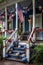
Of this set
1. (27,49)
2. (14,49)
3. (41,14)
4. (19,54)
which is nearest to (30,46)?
(27,49)

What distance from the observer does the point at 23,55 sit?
13.9 metres

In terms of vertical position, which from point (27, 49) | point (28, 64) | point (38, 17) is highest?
point (38, 17)

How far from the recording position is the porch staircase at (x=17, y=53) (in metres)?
13.8

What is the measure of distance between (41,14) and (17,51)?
17.1 feet

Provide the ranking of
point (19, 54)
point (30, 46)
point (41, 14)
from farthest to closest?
point (41, 14) < point (19, 54) < point (30, 46)

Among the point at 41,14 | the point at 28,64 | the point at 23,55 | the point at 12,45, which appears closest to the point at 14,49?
the point at 12,45

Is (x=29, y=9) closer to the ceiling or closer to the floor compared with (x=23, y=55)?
closer to the ceiling

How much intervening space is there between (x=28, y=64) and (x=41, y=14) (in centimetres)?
718

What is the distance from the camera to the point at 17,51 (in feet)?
49.4

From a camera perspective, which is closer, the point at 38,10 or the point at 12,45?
the point at 12,45

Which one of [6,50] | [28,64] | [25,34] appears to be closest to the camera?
[28,64]

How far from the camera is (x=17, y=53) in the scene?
14.5 m

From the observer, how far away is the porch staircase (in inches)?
544

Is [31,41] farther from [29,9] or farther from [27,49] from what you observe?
[29,9]
